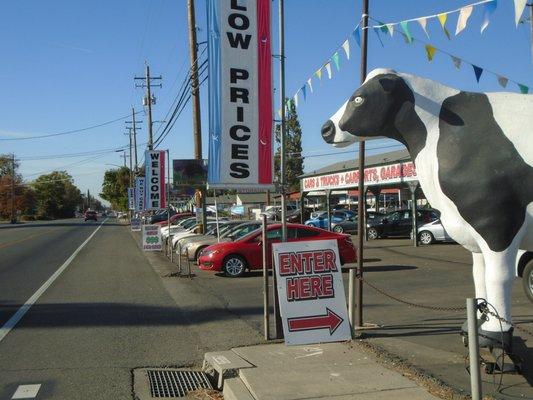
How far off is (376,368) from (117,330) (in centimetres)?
442

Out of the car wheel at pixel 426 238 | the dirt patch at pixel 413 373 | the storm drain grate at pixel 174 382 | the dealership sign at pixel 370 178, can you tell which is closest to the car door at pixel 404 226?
the dealership sign at pixel 370 178

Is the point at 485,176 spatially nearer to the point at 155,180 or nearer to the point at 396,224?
the point at 155,180

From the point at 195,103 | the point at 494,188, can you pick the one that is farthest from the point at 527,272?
the point at 195,103

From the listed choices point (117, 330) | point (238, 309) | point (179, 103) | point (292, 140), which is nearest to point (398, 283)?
point (238, 309)

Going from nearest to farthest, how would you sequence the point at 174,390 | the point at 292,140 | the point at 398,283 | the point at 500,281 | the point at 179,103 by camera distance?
the point at 500,281 → the point at 174,390 → the point at 398,283 → the point at 179,103 → the point at 292,140

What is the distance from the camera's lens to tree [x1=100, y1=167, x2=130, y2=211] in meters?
97.4

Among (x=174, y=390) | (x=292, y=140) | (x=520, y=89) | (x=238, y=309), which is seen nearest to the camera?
(x=174, y=390)

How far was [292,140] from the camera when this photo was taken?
88.8 m

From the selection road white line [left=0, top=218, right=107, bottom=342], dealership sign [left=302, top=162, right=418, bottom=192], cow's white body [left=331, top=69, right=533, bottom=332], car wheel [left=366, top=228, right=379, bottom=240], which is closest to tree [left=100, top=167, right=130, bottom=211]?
dealership sign [left=302, top=162, right=418, bottom=192]

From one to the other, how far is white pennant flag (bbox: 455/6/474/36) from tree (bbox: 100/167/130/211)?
89871mm

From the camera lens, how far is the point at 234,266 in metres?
16.0

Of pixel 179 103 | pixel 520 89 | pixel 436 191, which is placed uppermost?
pixel 179 103

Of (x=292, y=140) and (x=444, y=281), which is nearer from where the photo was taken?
(x=444, y=281)

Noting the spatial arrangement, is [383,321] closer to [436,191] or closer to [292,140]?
[436,191]
